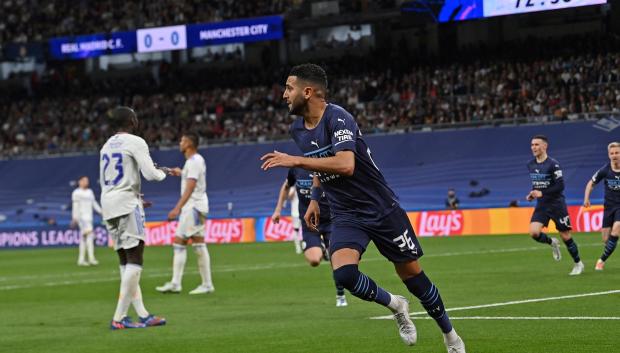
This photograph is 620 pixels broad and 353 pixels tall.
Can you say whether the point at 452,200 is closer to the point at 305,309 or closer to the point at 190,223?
the point at 190,223

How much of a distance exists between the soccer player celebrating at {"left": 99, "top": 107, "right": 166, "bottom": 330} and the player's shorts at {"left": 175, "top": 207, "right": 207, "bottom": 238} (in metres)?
6.01

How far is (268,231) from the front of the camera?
45.0 m

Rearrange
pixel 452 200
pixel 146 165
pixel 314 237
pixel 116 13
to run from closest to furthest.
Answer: pixel 146 165 → pixel 314 237 → pixel 452 200 → pixel 116 13

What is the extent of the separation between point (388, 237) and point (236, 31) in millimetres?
50661

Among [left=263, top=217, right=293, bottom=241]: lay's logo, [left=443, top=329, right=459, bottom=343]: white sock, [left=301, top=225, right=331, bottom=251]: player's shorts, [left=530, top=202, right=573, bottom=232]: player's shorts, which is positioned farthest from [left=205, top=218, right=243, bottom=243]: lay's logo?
[left=443, top=329, right=459, bottom=343]: white sock

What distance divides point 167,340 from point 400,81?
43015mm

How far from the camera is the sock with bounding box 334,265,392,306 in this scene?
9.89 meters

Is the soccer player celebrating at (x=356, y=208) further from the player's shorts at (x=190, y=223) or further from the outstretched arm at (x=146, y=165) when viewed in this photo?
the player's shorts at (x=190, y=223)

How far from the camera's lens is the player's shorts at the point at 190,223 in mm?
20312

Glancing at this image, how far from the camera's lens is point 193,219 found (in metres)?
20.4

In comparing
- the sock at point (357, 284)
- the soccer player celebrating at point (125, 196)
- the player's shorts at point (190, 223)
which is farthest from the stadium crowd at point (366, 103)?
the sock at point (357, 284)

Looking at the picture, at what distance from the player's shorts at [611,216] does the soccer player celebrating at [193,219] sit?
7.67m

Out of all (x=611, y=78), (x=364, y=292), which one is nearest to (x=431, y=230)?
(x=611, y=78)

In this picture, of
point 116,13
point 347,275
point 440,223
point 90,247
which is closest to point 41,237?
point 90,247
